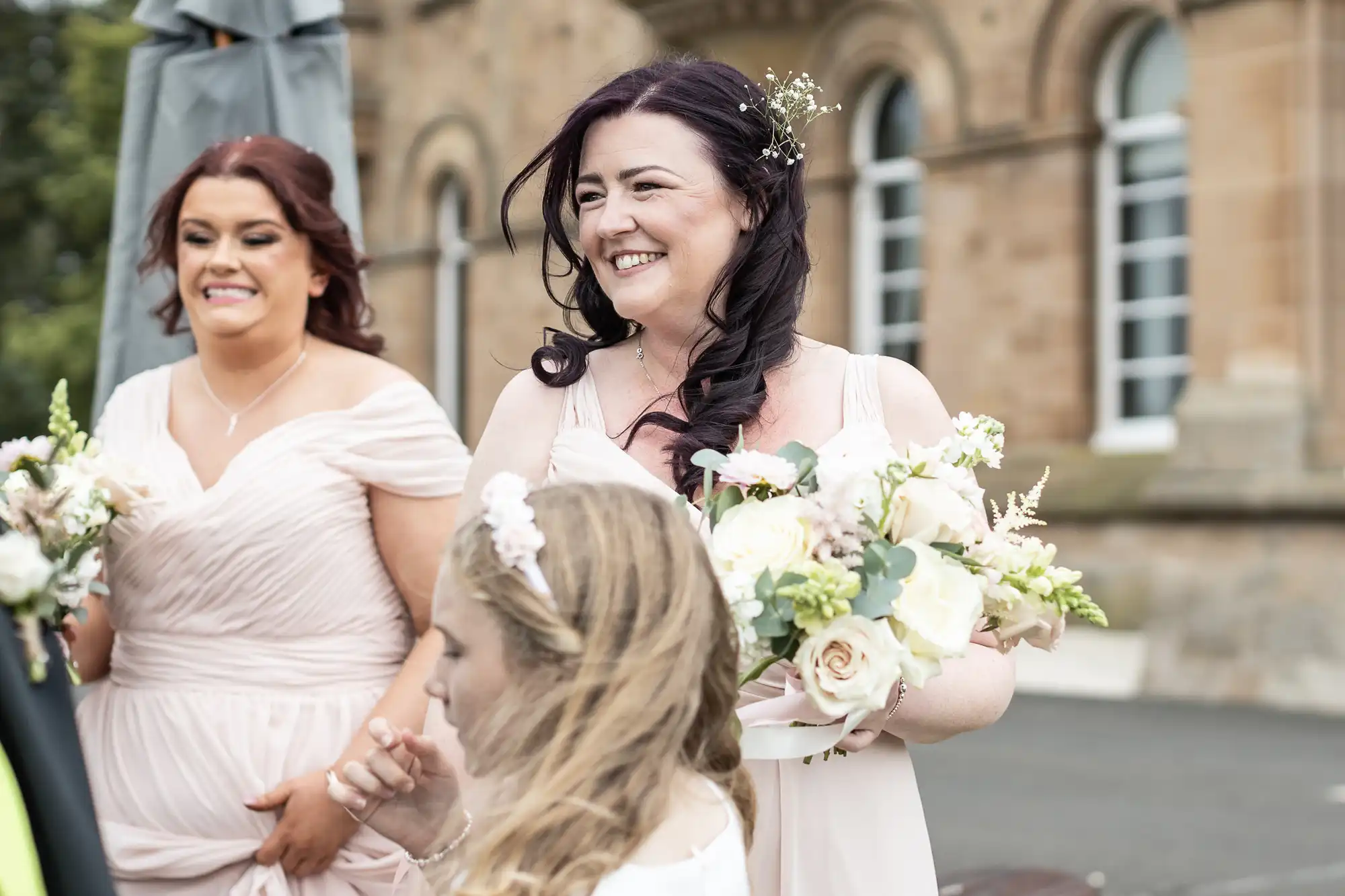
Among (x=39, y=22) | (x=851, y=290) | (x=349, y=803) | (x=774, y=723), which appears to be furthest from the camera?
(x=39, y=22)

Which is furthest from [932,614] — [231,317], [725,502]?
[231,317]

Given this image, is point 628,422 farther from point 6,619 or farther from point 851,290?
point 851,290

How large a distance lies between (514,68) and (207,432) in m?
19.6

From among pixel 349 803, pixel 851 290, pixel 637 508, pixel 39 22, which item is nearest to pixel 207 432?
pixel 349 803

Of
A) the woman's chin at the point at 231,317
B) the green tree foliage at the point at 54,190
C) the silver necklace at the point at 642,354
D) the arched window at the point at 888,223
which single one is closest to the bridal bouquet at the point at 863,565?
the silver necklace at the point at 642,354

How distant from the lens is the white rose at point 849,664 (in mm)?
2521

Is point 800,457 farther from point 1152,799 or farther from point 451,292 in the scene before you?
point 451,292

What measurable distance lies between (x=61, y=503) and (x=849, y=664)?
4.50 feet

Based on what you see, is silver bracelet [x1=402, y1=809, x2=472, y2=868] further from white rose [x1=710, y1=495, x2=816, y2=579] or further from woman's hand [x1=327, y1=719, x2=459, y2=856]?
white rose [x1=710, y1=495, x2=816, y2=579]

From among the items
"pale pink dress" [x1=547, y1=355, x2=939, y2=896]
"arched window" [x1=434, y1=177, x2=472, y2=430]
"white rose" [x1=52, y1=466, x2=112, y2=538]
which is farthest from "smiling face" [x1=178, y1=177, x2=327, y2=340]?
"arched window" [x1=434, y1=177, x2=472, y2=430]

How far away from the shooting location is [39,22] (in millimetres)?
34906

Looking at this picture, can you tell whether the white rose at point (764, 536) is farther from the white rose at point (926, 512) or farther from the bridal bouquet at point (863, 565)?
the white rose at point (926, 512)

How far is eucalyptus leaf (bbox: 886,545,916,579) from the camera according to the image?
8.52 ft

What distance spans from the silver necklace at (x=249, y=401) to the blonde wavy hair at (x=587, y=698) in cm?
173
